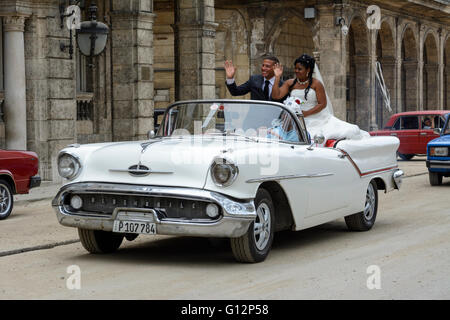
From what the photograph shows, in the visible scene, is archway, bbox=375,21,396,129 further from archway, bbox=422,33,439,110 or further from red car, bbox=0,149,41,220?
red car, bbox=0,149,41,220

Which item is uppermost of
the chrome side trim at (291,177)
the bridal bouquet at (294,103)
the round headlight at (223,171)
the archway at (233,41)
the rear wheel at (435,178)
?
the archway at (233,41)

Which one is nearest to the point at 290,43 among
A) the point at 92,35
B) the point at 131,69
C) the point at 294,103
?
the point at 131,69

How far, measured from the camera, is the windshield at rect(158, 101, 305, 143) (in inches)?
342

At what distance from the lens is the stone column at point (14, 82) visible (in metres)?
17.8

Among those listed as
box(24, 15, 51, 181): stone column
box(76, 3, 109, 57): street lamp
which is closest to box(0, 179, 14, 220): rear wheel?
box(24, 15, 51, 181): stone column

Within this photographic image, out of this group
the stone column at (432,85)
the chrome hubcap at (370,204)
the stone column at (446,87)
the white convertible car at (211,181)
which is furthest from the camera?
the stone column at (446,87)

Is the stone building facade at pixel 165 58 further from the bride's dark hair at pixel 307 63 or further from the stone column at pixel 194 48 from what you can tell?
the bride's dark hair at pixel 307 63

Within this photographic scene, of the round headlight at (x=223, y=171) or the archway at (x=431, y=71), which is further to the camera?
the archway at (x=431, y=71)

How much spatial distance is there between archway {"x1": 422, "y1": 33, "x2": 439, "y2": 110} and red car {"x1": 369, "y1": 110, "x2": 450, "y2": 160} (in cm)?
1574

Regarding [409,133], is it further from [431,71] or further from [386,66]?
[431,71]

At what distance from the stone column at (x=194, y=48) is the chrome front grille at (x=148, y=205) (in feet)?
50.3

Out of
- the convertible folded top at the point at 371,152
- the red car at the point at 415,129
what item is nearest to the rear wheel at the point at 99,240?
the convertible folded top at the point at 371,152
